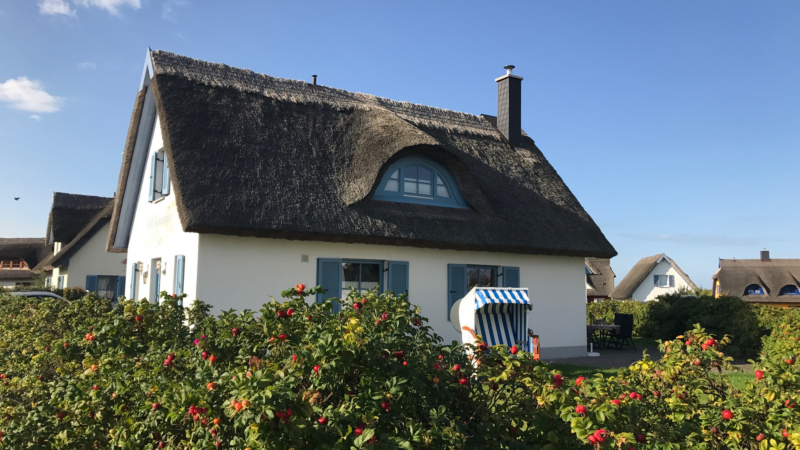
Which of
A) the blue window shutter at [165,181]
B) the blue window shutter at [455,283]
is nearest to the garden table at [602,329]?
the blue window shutter at [455,283]

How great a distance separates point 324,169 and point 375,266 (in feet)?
6.63

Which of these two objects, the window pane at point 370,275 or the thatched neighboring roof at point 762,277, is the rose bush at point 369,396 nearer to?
the window pane at point 370,275

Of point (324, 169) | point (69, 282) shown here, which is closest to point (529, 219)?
point (324, 169)

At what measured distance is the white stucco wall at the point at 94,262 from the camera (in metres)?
22.0

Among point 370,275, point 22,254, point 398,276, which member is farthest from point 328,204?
point 22,254

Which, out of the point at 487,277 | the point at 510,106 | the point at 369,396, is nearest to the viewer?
the point at 369,396

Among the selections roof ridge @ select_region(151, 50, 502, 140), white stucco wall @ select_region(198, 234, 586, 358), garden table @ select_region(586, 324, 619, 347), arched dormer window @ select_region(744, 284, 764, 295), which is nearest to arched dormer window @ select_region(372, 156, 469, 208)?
white stucco wall @ select_region(198, 234, 586, 358)

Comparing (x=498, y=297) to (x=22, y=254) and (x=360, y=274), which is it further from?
(x=22, y=254)

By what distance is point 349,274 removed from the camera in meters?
10.1

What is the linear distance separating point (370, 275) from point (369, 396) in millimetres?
7885

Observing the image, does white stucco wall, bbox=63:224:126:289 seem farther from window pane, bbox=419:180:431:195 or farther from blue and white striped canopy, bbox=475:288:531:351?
blue and white striped canopy, bbox=475:288:531:351

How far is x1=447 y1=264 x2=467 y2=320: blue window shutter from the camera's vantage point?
10.8 metres

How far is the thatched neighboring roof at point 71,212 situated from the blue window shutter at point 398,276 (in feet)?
62.5

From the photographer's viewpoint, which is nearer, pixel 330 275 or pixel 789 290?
pixel 330 275
